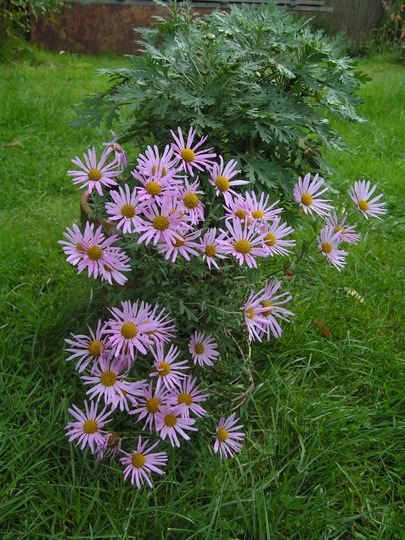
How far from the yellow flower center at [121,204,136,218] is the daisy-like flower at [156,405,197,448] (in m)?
0.52

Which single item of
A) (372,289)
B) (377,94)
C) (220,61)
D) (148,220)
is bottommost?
(377,94)

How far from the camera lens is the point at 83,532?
1.65 m

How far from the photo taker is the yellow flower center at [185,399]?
1.78 meters

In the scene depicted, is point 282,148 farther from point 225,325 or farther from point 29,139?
point 29,139

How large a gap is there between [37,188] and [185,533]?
101 inches

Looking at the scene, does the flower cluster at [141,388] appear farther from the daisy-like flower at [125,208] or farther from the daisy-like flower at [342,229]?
the daisy-like flower at [342,229]

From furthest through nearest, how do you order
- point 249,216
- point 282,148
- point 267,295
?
point 282,148, point 267,295, point 249,216

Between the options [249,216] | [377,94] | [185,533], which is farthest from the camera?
[377,94]

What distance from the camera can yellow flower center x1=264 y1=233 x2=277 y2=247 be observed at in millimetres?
1822

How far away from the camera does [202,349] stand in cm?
184

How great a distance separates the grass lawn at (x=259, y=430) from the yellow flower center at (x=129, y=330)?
386mm

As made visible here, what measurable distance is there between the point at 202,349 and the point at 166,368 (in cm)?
15

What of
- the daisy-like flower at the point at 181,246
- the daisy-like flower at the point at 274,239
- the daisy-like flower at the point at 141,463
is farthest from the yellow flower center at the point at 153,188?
the daisy-like flower at the point at 141,463

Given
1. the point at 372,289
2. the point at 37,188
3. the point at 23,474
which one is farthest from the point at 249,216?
the point at 37,188
